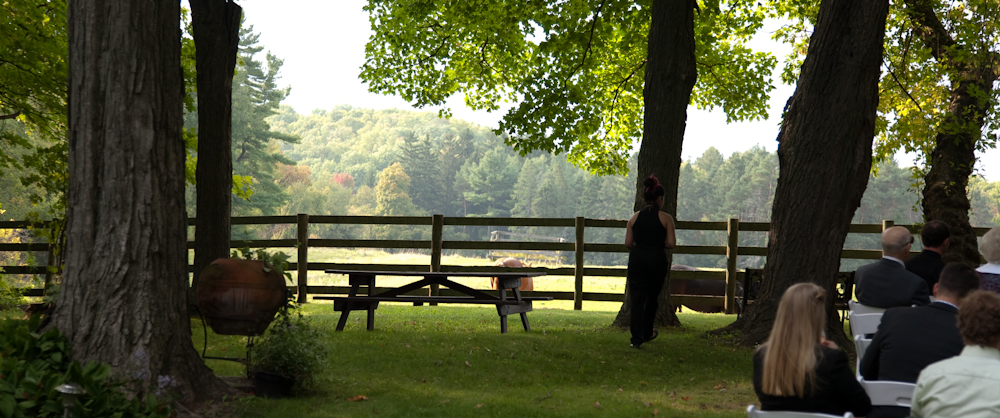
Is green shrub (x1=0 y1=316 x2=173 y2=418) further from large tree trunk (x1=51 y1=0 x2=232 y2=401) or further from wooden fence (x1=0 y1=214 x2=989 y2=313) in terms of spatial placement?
wooden fence (x1=0 y1=214 x2=989 y2=313)

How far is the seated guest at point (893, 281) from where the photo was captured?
4402 mm

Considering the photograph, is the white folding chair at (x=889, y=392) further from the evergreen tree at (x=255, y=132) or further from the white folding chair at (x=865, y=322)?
the evergreen tree at (x=255, y=132)

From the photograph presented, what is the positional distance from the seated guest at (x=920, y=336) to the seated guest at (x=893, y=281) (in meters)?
1.32

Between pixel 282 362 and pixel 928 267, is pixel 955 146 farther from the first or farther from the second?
pixel 282 362

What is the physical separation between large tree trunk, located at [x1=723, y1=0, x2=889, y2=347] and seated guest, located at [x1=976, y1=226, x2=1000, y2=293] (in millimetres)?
1972

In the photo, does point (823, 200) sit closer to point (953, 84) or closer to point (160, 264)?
point (160, 264)

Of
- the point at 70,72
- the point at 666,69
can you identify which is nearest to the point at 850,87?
the point at 666,69

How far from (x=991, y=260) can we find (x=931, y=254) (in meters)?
0.63

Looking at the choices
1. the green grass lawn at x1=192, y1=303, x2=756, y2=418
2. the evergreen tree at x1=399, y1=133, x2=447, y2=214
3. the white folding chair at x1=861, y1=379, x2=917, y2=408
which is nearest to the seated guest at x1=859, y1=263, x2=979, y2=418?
the white folding chair at x1=861, y1=379, x2=917, y2=408

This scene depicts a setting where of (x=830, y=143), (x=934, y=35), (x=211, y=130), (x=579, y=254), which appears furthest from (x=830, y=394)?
(x=934, y=35)

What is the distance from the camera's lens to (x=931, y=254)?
5.11 metres

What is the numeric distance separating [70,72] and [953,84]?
1282cm

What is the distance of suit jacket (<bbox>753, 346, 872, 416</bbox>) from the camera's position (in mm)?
2627

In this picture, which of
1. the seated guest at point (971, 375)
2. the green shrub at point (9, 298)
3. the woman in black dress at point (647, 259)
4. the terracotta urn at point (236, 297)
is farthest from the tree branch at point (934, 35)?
the green shrub at point (9, 298)
